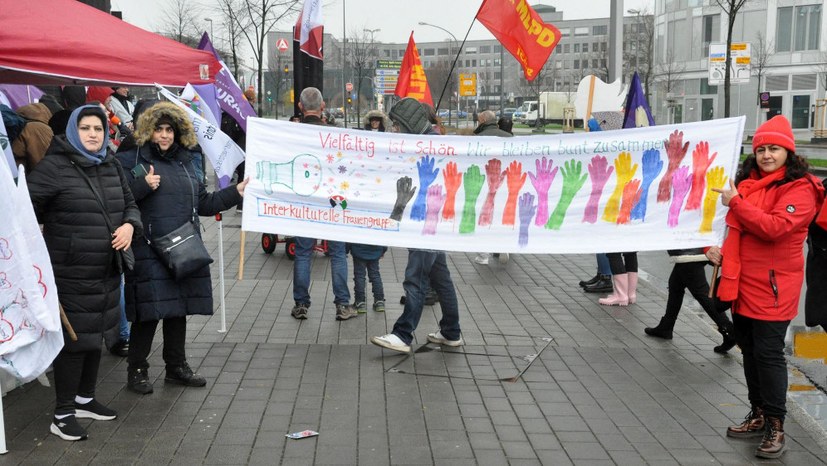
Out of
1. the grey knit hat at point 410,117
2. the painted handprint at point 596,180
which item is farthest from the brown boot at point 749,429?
the grey knit hat at point 410,117

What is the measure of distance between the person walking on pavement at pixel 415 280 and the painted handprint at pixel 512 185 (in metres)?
0.63

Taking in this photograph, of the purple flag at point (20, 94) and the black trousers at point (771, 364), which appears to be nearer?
the black trousers at point (771, 364)

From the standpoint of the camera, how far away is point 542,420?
19.1ft

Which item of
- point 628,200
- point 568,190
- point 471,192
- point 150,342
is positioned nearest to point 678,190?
point 628,200

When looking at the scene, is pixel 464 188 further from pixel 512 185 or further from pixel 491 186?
pixel 512 185

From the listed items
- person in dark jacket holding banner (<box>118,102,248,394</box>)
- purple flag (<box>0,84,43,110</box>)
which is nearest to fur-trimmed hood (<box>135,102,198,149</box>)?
person in dark jacket holding banner (<box>118,102,248,394</box>)

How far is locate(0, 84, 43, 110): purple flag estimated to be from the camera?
10664 mm

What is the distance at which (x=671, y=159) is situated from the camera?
695 cm

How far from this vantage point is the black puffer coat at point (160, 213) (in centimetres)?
605

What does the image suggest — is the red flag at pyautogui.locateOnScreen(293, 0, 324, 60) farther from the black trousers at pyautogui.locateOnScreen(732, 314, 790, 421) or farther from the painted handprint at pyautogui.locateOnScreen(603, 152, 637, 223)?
the black trousers at pyautogui.locateOnScreen(732, 314, 790, 421)

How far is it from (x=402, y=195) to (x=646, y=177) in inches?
75.1

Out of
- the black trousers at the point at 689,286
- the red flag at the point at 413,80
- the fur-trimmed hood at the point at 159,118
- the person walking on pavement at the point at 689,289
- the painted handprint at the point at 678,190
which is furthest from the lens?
the red flag at the point at 413,80

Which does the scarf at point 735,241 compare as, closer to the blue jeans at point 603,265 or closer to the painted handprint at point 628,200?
the painted handprint at point 628,200

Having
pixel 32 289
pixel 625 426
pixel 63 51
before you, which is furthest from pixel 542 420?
pixel 63 51
